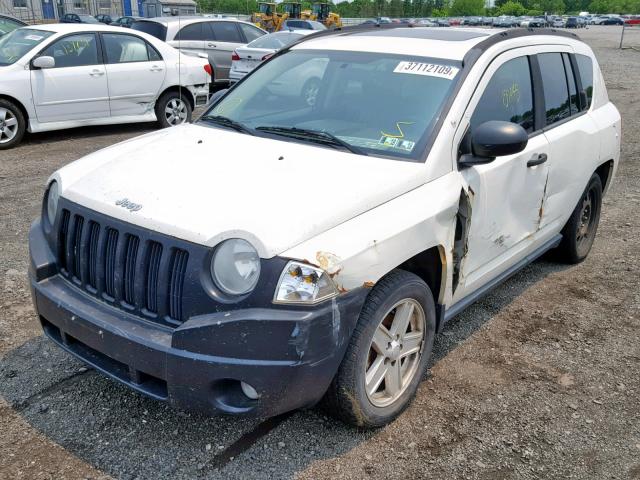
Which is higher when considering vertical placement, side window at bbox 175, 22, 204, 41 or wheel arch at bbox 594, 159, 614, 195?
side window at bbox 175, 22, 204, 41

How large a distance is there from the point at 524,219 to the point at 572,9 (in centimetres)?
14463

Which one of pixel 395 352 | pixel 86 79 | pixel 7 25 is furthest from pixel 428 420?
pixel 7 25

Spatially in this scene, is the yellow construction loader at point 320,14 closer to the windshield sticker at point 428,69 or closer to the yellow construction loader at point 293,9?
the yellow construction loader at point 293,9

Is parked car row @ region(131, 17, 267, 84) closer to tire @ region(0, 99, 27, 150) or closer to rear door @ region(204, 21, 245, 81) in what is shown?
rear door @ region(204, 21, 245, 81)

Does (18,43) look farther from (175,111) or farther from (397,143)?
(397,143)

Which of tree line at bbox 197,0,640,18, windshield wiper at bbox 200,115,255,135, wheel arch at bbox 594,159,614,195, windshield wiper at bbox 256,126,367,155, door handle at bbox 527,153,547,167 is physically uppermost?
windshield wiper at bbox 256,126,367,155

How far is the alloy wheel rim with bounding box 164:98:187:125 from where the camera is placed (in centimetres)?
1078

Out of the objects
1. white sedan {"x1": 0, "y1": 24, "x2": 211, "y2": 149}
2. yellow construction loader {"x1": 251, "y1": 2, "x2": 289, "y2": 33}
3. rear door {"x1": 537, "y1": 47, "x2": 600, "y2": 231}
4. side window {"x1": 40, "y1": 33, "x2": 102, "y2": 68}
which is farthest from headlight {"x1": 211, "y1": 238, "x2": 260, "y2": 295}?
yellow construction loader {"x1": 251, "y1": 2, "x2": 289, "y2": 33}

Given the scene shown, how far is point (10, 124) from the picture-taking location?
29.3 ft

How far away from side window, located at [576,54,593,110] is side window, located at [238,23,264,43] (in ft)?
36.0

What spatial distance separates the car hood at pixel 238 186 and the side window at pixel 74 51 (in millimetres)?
6473

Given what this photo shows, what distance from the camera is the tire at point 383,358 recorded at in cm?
290

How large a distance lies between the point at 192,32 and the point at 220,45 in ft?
2.26

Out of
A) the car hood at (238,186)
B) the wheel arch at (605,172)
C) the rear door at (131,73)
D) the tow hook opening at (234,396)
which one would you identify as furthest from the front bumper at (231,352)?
the rear door at (131,73)
